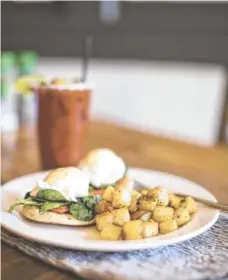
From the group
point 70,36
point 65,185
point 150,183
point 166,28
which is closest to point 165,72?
point 166,28

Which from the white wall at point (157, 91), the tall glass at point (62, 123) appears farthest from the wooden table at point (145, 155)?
the white wall at point (157, 91)

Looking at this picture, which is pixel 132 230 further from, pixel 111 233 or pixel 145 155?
pixel 145 155

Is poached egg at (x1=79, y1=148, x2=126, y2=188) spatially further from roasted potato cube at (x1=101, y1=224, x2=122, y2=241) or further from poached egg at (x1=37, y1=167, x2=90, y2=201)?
roasted potato cube at (x1=101, y1=224, x2=122, y2=241)

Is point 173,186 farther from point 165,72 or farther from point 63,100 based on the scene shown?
point 165,72

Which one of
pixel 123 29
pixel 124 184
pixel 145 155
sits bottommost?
pixel 145 155

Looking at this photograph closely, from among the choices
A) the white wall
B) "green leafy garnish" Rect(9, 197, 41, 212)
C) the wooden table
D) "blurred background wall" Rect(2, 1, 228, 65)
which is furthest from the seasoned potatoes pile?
"blurred background wall" Rect(2, 1, 228, 65)

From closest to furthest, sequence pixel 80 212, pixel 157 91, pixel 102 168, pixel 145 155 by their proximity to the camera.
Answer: pixel 80 212, pixel 102 168, pixel 145 155, pixel 157 91

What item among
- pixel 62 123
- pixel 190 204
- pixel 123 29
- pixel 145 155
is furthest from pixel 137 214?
pixel 123 29
